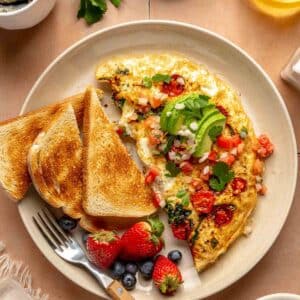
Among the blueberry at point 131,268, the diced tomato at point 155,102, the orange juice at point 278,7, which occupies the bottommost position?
the blueberry at point 131,268

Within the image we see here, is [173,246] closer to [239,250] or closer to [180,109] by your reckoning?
[239,250]

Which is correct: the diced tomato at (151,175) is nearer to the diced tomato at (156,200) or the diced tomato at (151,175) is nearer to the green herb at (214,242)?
the diced tomato at (156,200)

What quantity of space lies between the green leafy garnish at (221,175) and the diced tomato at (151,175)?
0.60 ft

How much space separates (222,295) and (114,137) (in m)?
0.65

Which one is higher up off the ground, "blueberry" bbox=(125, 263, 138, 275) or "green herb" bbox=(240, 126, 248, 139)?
"green herb" bbox=(240, 126, 248, 139)

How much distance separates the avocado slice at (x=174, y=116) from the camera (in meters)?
2.92

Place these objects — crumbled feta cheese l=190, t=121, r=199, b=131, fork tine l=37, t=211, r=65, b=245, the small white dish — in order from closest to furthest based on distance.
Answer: the small white dish
crumbled feta cheese l=190, t=121, r=199, b=131
fork tine l=37, t=211, r=65, b=245

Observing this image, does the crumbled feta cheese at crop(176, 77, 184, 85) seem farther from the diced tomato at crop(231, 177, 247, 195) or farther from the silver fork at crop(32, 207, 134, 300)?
the silver fork at crop(32, 207, 134, 300)

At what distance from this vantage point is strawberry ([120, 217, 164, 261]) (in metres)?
2.95

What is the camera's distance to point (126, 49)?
10.1 ft

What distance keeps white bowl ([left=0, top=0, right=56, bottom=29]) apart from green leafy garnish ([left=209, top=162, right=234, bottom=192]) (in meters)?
0.78

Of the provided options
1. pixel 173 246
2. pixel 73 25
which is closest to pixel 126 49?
pixel 73 25

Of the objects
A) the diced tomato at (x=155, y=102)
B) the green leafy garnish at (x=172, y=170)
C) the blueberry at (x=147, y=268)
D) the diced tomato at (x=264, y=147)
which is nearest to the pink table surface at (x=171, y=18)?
the diced tomato at (x=264, y=147)

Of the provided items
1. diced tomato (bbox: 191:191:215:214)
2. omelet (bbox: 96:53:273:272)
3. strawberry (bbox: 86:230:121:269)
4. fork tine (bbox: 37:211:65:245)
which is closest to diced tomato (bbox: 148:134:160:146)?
omelet (bbox: 96:53:273:272)
